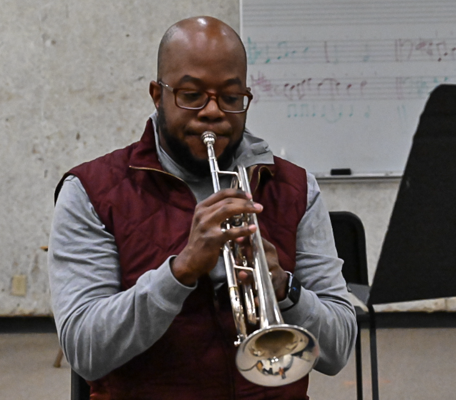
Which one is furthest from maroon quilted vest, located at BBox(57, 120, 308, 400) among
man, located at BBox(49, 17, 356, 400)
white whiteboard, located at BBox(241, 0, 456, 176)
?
white whiteboard, located at BBox(241, 0, 456, 176)

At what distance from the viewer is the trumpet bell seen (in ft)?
3.39

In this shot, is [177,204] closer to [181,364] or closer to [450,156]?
[181,364]

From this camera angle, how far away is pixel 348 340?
4.44ft

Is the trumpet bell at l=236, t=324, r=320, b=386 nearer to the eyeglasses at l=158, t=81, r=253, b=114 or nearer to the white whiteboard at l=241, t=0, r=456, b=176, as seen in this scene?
the eyeglasses at l=158, t=81, r=253, b=114

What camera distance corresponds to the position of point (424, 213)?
968 millimetres

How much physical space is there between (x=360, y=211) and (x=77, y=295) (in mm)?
2989

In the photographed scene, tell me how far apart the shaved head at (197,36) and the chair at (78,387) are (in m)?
0.71

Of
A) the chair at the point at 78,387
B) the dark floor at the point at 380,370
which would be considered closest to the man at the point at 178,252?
the chair at the point at 78,387

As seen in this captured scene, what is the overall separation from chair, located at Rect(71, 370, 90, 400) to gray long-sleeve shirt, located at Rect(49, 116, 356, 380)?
210 mm

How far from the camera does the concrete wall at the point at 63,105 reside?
3.98m

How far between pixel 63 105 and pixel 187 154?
2877 mm

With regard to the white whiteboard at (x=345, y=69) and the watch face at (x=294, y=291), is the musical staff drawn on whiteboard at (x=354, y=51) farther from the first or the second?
the watch face at (x=294, y=291)

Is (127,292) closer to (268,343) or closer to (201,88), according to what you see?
(268,343)

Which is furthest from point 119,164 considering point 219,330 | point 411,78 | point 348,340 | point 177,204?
point 411,78
